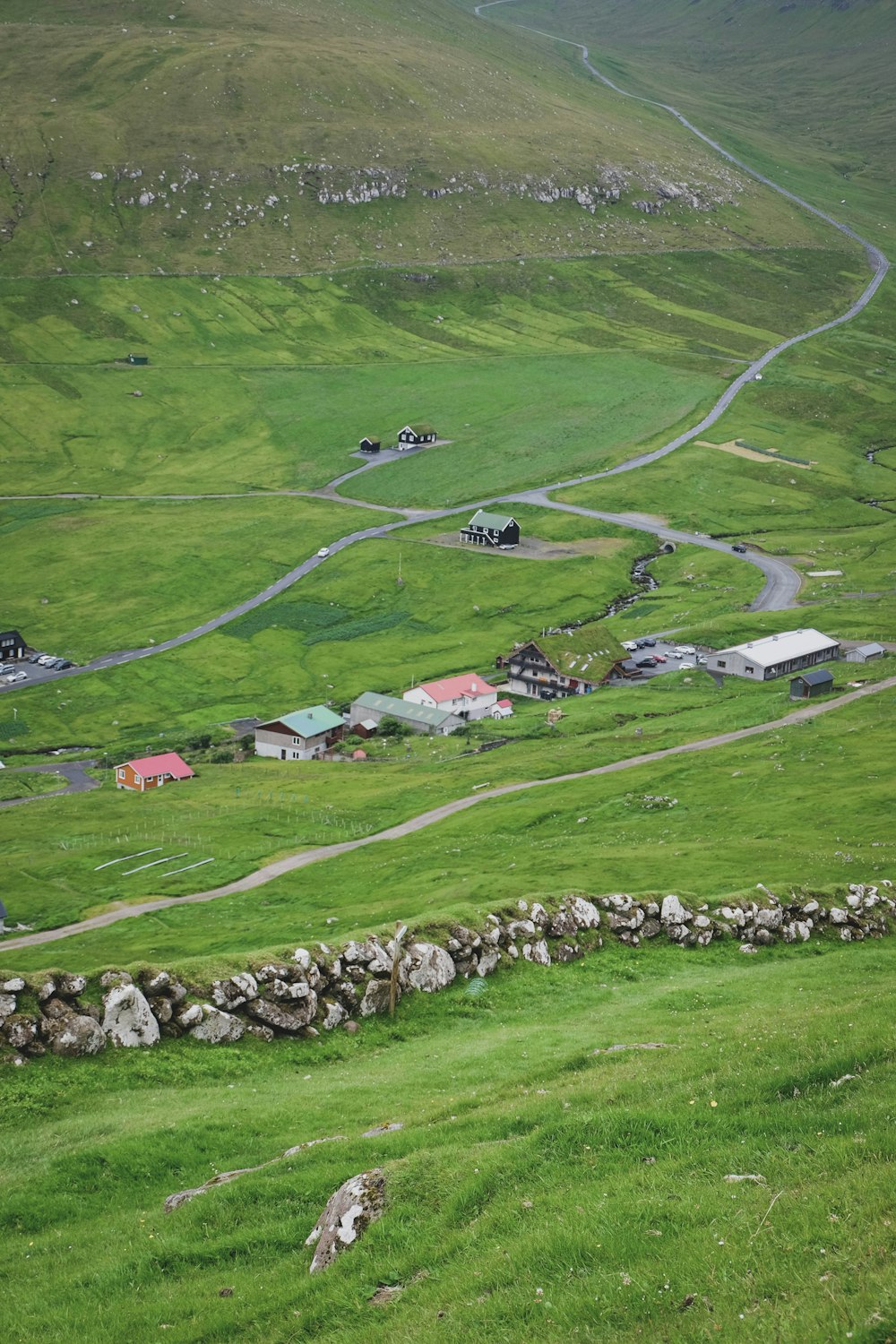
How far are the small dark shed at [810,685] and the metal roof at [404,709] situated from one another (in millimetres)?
42652

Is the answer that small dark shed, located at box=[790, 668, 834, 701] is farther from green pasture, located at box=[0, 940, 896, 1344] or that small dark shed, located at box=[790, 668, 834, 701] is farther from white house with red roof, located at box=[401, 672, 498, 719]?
green pasture, located at box=[0, 940, 896, 1344]

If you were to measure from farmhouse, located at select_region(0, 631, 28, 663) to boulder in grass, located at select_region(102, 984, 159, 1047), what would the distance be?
507ft

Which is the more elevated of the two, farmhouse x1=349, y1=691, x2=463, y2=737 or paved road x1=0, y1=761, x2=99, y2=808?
farmhouse x1=349, y1=691, x2=463, y2=737

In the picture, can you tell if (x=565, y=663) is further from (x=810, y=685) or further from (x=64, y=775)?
(x=64, y=775)

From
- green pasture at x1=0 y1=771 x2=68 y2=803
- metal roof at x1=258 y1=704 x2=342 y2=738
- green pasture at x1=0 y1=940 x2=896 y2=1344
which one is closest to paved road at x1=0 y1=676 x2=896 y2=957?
metal roof at x1=258 y1=704 x2=342 y2=738

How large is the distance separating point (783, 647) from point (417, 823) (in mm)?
67849

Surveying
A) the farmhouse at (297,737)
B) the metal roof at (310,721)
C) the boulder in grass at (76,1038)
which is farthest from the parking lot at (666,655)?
the boulder in grass at (76,1038)

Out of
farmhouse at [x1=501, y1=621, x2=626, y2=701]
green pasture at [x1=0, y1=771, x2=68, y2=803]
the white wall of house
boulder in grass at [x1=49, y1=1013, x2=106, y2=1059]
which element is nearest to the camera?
boulder in grass at [x1=49, y1=1013, x2=106, y2=1059]

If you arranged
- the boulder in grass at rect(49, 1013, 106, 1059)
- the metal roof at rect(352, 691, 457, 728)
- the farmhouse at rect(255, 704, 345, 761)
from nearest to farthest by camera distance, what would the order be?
the boulder in grass at rect(49, 1013, 106, 1059) < the farmhouse at rect(255, 704, 345, 761) < the metal roof at rect(352, 691, 457, 728)

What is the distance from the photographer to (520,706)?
517ft

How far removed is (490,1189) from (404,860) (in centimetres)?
6351

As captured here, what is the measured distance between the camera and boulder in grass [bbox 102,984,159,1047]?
35844 mm

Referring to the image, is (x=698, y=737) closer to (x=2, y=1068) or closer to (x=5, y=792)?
(x=5, y=792)

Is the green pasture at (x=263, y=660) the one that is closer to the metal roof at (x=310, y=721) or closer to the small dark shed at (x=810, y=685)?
the metal roof at (x=310, y=721)
